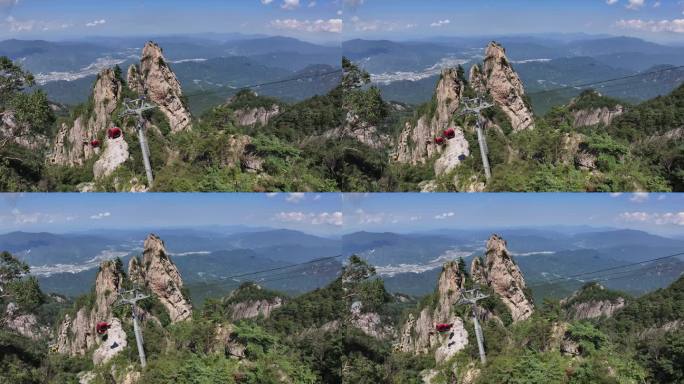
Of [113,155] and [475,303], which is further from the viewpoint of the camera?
[475,303]

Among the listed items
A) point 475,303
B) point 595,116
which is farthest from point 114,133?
point 595,116

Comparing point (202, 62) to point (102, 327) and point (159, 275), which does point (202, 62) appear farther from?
point (102, 327)

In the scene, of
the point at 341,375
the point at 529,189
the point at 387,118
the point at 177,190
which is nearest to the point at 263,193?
the point at 177,190

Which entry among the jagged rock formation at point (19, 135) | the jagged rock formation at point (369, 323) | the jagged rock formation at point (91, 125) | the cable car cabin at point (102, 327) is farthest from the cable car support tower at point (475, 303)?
the jagged rock formation at point (19, 135)

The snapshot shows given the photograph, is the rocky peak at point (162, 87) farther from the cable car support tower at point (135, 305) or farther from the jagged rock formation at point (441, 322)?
the jagged rock formation at point (441, 322)

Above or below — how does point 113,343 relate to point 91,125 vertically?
below

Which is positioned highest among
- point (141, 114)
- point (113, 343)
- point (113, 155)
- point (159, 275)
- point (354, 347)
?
point (141, 114)

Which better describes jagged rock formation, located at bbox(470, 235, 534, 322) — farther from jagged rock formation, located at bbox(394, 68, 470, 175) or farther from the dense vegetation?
jagged rock formation, located at bbox(394, 68, 470, 175)

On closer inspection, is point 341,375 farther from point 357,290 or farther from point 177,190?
point 177,190

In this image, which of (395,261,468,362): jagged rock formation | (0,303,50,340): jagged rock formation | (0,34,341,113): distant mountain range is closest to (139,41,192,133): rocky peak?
(0,34,341,113): distant mountain range
